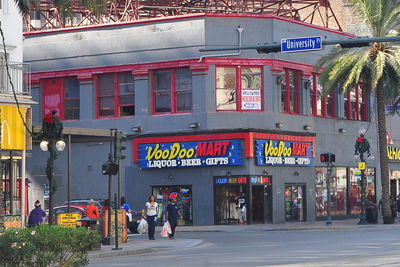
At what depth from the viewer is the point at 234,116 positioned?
50.5 m

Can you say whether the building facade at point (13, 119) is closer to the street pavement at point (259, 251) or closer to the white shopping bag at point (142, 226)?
the street pavement at point (259, 251)

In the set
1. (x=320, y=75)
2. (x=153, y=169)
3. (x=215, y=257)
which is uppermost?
(x=320, y=75)

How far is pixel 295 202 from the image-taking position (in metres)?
53.7

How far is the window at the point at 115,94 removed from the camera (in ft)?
174

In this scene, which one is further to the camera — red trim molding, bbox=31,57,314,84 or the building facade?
red trim molding, bbox=31,57,314,84

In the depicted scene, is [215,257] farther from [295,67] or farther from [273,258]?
[295,67]

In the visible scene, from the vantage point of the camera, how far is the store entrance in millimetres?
51062

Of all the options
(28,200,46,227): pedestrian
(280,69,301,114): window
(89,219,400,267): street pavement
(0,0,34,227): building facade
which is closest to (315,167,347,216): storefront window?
(280,69,301,114): window

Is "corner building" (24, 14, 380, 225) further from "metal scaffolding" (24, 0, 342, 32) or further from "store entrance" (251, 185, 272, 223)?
"metal scaffolding" (24, 0, 342, 32)

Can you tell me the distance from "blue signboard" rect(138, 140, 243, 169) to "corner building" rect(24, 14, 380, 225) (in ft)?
0.19

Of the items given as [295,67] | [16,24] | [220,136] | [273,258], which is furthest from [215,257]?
[295,67]

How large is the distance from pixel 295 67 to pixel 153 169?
954cm

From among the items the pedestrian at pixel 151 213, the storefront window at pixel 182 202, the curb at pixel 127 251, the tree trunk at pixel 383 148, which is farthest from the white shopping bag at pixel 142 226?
the tree trunk at pixel 383 148

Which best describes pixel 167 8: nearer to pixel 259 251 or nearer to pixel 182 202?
pixel 182 202
